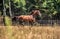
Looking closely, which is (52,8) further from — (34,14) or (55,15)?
(34,14)

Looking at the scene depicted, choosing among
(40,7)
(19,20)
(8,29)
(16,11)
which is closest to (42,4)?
(40,7)

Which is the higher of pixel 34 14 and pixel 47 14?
pixel 34 14

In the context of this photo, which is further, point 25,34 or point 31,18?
point 31,18

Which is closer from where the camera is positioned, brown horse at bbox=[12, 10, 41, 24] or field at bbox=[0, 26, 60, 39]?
field at bbox=[0, 26, 60, 39]

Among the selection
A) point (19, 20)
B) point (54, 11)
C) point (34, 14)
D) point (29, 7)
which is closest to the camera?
point (34, 14)

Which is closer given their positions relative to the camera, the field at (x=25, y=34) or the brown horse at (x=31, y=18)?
the field at (x=25, y=34)

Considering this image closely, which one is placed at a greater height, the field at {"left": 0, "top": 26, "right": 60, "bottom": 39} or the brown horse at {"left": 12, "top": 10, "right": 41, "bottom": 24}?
the field at {"left": 0, "top": 26, "right": 60, "bottom": 39}

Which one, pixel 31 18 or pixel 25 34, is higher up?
pixel 25 34

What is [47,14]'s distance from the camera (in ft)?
90.8

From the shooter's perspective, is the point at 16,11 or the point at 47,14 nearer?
the point at 47,14

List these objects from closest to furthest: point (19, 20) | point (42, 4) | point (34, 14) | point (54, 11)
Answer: point (34, 14)
point (19, 20)
point (54, 11)
point (42, 4)

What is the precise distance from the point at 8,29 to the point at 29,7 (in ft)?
102

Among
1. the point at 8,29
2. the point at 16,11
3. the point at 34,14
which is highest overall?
the point at 8,29

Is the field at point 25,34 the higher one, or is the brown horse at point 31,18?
the field at point 25,34
